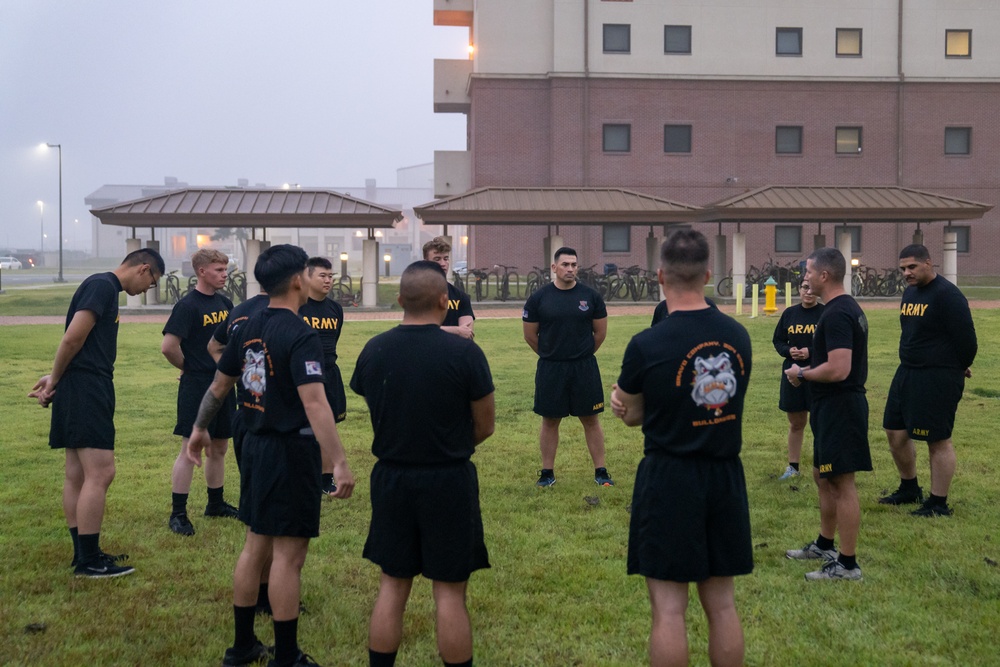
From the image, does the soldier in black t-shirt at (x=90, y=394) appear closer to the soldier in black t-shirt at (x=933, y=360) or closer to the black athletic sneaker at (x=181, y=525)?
the black athletic sneaker at (x=181, y=525)

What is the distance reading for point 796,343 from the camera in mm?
7816

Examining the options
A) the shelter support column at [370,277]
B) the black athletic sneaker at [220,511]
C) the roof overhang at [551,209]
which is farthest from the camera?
the roof overhang at [551,209]

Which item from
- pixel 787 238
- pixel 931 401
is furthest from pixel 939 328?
pixel 787 238

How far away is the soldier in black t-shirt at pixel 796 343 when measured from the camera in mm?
7699

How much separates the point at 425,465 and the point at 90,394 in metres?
2.83

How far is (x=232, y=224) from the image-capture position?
2994cm

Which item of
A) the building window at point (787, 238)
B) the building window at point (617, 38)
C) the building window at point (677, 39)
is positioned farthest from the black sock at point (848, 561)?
the building window at point (677, 39)

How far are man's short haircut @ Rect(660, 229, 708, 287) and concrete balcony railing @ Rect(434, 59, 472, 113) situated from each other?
41917mm

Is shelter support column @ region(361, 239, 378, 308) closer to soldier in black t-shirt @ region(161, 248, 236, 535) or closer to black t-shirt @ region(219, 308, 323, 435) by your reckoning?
soldier in black t-shirt @ region(161, 248, 236, 535)

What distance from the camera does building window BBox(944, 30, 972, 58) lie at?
4228 centimetres

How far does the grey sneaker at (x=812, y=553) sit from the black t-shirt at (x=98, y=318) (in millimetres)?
4467

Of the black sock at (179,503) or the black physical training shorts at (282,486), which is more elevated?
the black physical training shorts at (282,486)

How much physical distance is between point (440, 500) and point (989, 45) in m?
45.9

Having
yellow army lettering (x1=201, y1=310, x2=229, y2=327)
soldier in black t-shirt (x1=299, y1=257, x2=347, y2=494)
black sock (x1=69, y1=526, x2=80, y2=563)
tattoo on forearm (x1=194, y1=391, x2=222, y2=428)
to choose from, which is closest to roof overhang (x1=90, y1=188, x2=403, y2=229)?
soldier in black t-shirt (x1=299, y1=257, x2=347, y2=494)
